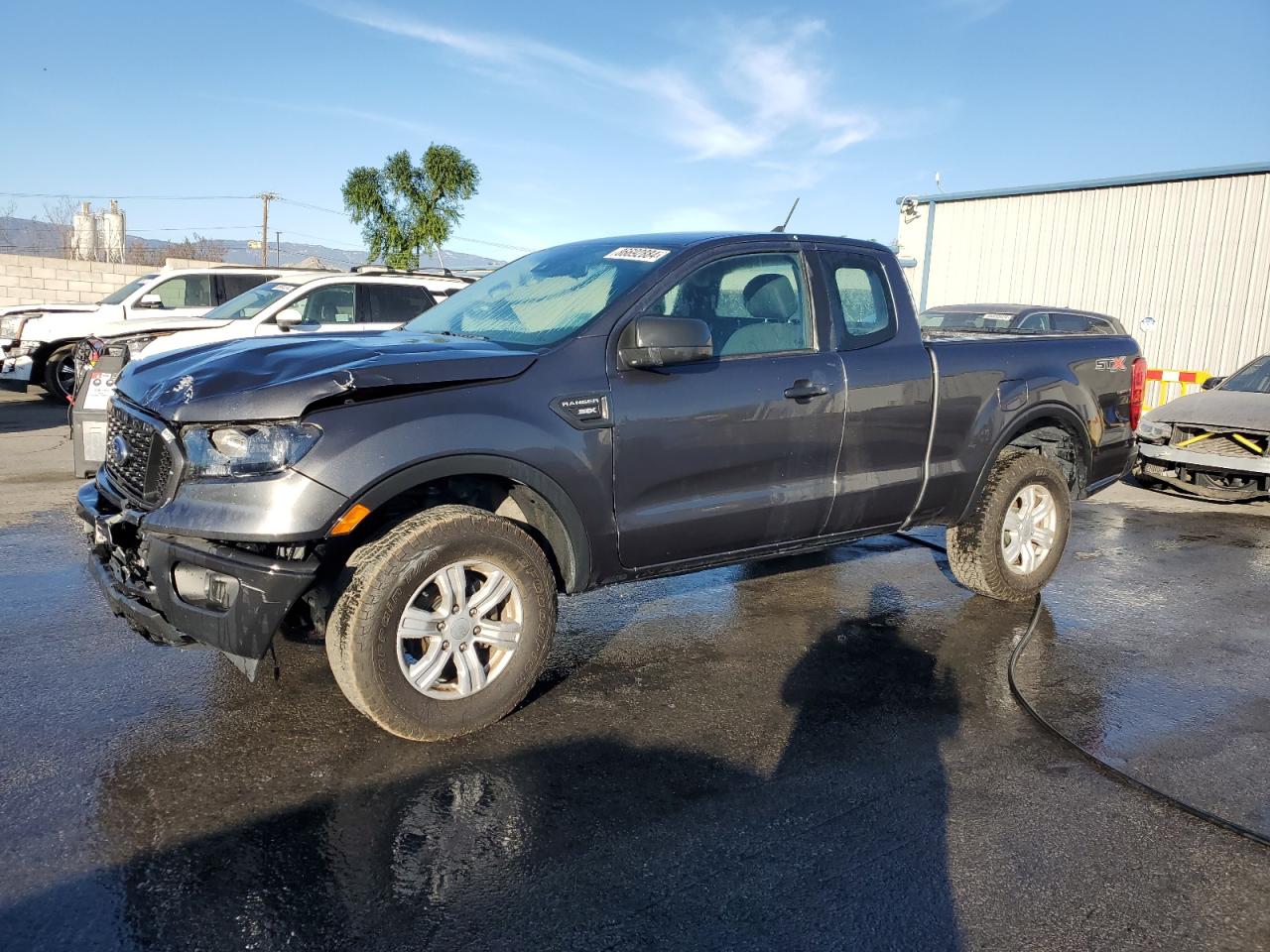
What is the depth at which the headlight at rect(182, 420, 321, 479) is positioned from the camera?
3.29m

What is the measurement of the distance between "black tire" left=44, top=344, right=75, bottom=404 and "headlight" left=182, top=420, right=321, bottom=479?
12506mm

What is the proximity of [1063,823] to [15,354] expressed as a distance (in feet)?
48.6

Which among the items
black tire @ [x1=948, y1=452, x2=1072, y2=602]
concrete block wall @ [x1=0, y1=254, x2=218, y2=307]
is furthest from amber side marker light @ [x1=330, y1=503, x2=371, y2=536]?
concrete block wall @ [x1=0, y1=254, x2=218, y2=307]

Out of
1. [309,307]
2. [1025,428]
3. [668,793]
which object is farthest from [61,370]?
[668,793]

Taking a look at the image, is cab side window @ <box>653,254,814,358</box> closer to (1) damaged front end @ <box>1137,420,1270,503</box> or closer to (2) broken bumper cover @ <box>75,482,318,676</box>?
(2) broken bumper cover @ <box>75,482,318,676</box>

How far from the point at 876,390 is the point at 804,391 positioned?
1.63 ft

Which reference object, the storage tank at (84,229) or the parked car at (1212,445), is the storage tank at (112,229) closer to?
the storage tank at (84,229)

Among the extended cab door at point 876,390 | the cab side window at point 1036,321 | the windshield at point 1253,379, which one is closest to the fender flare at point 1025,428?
the extended cab door at point 876,390

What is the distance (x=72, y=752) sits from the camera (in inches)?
136

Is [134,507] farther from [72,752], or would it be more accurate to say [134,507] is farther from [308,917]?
[308,917]

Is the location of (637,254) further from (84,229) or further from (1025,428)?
(84,229)

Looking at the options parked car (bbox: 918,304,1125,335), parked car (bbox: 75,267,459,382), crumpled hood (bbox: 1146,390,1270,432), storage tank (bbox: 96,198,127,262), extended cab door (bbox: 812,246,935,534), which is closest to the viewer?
extended cab door (bbox: 812,246,935,534)

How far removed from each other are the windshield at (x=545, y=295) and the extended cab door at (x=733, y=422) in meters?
0.21

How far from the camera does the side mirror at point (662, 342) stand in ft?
12.7
